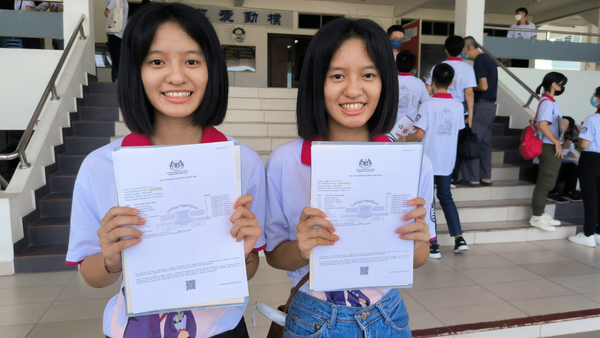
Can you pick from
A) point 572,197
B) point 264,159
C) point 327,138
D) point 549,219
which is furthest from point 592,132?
point 327,138

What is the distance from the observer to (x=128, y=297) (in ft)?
2.65

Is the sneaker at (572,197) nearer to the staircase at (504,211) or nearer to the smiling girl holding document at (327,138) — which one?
the staircase at (504,211)

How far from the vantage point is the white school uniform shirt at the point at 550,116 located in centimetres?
390

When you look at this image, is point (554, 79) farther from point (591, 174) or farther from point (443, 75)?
point (443, 75)

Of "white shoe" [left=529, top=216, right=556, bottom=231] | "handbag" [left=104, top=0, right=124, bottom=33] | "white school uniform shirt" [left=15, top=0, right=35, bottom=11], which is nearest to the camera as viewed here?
"white shoe" [left=529, top=216, right=556, bottom=231]

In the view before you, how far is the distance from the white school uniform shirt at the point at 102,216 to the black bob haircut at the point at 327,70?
18 cm

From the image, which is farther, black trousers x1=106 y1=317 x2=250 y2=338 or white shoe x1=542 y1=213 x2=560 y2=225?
white shoe x1=542 y1=213 x2=560 y2=225

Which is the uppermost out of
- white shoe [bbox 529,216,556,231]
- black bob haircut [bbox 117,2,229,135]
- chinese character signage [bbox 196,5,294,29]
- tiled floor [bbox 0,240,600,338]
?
chinese character signage [bbox 196,5,294,29]

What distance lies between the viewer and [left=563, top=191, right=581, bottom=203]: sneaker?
182 inches

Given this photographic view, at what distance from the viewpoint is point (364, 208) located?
89 cm

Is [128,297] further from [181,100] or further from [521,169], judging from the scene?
[521,169]

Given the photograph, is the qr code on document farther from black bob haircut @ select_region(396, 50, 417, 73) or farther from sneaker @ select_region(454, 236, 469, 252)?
sneaker @ select_region(454, 236, 469, 252)

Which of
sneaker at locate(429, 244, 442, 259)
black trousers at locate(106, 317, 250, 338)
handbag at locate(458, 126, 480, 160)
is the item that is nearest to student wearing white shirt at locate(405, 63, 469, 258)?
sneaker at locate(429, 244, 442, 259)

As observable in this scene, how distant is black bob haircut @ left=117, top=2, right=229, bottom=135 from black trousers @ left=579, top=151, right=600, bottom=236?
3.98 meters
